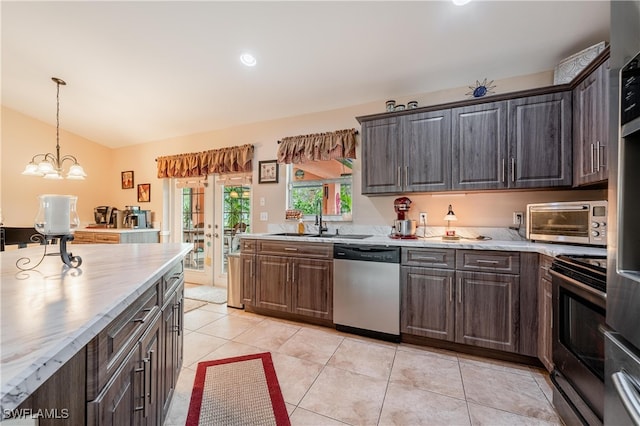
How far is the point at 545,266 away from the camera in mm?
1922

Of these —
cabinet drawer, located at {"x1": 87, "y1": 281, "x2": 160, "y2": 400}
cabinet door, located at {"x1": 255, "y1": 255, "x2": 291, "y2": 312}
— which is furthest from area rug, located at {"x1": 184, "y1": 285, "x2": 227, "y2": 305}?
cabinet drawer, located at {"x1": 87, "y1": 281, "x2": 160, "y2": 400}

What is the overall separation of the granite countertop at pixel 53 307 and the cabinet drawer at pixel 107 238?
328 cm

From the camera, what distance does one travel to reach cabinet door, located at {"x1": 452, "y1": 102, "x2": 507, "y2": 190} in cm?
237

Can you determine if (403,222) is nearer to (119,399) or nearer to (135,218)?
(119,399)

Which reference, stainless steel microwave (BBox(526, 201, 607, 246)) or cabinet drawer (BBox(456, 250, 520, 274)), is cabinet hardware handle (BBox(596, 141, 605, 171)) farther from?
cabinet drawer (BBox(456, 250, 520, 274))

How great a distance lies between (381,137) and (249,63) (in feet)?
5.25

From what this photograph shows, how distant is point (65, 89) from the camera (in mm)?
3689

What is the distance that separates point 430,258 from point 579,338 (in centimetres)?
107

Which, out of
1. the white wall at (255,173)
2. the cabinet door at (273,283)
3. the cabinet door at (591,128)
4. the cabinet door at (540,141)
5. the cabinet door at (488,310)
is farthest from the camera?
the cabinet door at (273,283)

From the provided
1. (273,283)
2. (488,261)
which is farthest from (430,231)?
(273,283)

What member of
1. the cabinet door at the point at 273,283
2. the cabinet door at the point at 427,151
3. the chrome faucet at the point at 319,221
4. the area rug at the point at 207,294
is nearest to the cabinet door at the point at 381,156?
the cabinet door at the point at 427,151

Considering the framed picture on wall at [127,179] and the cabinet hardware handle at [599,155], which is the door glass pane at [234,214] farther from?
the cabinet hardware handle at [599,155]

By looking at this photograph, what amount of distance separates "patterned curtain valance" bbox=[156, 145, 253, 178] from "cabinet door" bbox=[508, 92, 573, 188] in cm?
314

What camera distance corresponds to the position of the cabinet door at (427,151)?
254 cm
